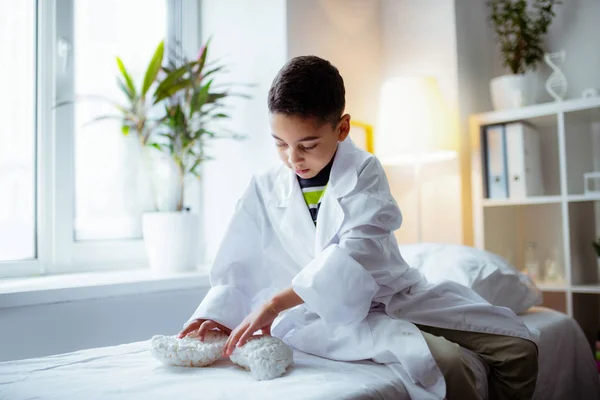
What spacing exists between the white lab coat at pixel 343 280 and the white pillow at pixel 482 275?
37 centimetres

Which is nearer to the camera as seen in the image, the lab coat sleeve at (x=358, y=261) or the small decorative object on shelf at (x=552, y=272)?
the lab coat sleeve at (x=358, y=261)

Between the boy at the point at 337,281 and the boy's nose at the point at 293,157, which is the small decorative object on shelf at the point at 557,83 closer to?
the boy at the point at 337,281

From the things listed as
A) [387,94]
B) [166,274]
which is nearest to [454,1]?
[387,94]

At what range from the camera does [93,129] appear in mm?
2047

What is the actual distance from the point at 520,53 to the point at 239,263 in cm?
168

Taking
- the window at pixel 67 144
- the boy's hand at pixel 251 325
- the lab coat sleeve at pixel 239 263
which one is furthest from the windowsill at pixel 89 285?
the boy's hand at pixel 251 325

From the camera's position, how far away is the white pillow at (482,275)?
1535 mm

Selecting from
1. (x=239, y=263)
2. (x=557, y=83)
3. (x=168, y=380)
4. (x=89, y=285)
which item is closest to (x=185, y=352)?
(x=168, y=380)

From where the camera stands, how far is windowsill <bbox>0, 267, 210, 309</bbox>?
1.45 m

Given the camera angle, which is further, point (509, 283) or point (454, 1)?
point (454, 1)

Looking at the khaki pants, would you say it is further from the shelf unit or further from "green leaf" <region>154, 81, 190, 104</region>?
"green leaf" <region>154, 81, 190, 104</region>

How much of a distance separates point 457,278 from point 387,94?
939 millimetres

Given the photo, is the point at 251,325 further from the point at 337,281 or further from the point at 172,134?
the point at 172,134

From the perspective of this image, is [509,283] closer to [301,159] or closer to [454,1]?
[301,159]
